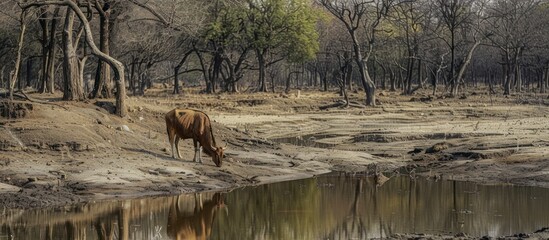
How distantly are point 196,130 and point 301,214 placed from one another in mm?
5961

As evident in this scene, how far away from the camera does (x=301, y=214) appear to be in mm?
18422

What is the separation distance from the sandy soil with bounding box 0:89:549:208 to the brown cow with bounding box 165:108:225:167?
1.29 feet

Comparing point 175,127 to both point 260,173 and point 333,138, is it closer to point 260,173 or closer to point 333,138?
point 260,173

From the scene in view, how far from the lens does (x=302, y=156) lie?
2805cm

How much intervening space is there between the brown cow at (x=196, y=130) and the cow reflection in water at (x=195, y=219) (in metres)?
2.93

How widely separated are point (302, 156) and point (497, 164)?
6256 millimetres

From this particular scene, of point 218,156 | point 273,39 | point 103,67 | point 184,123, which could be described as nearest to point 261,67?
point 273,39

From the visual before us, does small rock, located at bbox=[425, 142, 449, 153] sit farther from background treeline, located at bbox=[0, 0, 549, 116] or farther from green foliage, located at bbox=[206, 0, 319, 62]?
green foliage, located at bbox=[206, 0, 319, 62]

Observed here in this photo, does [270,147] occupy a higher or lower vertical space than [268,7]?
lower

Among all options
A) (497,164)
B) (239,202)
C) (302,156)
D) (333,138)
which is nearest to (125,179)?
(239,202)

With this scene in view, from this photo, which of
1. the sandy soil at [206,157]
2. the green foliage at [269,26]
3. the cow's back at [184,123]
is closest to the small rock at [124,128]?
the sandy soil at [206,157]

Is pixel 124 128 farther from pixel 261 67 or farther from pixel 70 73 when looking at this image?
pixel 261 67

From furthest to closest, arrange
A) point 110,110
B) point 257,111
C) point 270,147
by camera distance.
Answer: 1. point 257,111
2. point 270,147
3. point 110,110

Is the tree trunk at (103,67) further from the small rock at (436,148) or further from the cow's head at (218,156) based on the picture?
the small rock at (436,148)
